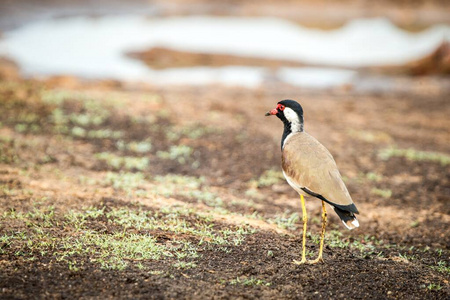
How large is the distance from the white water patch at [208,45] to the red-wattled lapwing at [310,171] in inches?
452

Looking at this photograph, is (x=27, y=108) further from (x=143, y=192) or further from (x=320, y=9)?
(x=320, y=9)

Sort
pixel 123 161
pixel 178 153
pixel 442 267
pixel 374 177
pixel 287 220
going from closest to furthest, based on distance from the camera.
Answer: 1. pixel 442 267
2. pixel 287 220
3. pixel 123 161
4. pixel 374 177
5. pixel 178 153

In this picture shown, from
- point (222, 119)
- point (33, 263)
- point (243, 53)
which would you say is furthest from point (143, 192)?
point (243, 53)

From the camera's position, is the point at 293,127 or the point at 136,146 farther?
the point at 136,146

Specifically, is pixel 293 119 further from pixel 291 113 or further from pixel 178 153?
pixel 178 153

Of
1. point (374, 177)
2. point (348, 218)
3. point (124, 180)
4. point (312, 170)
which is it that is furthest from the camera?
point (374, 177)

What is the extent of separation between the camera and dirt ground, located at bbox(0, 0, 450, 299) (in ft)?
14.1

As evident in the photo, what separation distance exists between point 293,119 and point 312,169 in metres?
0.61

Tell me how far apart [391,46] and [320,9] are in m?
Answer: 9.66

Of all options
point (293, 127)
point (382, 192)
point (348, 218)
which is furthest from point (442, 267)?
point (382, 192)

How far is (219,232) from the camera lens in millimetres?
5297

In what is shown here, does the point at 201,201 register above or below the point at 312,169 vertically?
below

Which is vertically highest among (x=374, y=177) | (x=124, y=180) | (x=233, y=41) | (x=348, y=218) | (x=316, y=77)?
(x=233, y=41)

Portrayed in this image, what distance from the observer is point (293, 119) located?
16.0 feet
